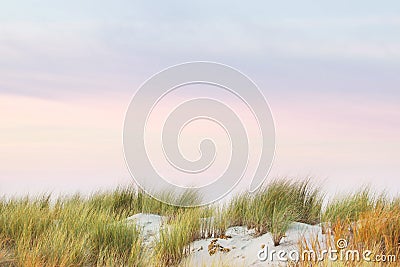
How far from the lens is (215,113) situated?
7.79 meters

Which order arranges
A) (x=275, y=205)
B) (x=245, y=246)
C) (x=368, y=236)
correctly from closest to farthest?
1. (x=368, y=236)
2. (x=245, y=246)
3. (x=275, y=205)

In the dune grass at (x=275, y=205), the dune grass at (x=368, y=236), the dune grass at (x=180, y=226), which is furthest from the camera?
the dune grass at (x=275, y=205)

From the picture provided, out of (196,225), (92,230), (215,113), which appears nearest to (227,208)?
(196,225)

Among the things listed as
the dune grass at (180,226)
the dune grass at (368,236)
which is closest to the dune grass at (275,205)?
the dune grass at (180,226)

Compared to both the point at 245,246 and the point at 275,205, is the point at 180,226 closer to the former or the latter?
the point at 245,246

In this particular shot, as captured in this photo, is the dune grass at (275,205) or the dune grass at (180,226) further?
the dune grass at (275,205)

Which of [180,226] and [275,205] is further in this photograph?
[275,205]

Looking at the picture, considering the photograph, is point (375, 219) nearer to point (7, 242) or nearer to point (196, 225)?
point (196, 225)

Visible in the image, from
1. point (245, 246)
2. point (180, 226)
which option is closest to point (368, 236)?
point (245, 246)

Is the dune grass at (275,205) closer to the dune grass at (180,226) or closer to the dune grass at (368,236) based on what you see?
the dune grass at (180,226)

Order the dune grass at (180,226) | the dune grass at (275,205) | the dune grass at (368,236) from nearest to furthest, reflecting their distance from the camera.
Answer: the dune grass at (368,236), the dune grass at (180,226), the dune grass at (275,205)

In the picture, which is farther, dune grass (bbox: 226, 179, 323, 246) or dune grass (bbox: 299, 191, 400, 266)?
dune grass (bbox: 226, 179, 323, 246)

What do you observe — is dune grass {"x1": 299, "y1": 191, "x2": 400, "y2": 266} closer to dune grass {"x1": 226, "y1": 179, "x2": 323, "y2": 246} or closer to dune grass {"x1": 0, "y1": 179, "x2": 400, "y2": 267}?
dune grass {"x1": 0, "y1": 179, "x2": 400, "y2": 267}

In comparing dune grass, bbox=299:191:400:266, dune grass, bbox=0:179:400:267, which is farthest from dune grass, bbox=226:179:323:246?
dune grass, bbox=299:191:400:266
